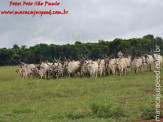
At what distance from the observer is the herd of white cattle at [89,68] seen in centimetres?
2235

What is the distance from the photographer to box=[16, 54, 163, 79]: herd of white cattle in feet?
73.3

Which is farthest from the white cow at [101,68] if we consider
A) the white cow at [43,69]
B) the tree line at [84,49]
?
the tree line at [84,49]

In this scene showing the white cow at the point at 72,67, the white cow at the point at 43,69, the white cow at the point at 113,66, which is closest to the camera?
the white cow at the point at 113,66

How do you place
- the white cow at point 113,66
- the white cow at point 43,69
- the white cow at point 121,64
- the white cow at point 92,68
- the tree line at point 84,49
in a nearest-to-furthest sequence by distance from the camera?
the white cow at point 92,68
the white cow at point 121,64
the white cow at point 113,66
the white cow at point 43,69
the tree line at point 84,49

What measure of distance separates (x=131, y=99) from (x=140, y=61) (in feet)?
43.3

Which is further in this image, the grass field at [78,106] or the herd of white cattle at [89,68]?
the herd of white cattle at [89,68]

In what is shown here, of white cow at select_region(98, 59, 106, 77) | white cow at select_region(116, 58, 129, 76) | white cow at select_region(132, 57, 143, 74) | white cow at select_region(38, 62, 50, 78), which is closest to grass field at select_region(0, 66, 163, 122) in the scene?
white cow at select_region(116, 58, 129, 76)

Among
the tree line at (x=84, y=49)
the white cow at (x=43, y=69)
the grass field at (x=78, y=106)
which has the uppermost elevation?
the tree line at (x=84, y=49)

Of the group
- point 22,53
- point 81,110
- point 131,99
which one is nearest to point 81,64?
point 131,99

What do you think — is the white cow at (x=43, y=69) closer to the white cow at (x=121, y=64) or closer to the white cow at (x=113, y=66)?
the white cow at (x=113, y=66)

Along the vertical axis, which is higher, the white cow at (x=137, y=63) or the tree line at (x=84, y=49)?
the tree line at (x=84, y=49)

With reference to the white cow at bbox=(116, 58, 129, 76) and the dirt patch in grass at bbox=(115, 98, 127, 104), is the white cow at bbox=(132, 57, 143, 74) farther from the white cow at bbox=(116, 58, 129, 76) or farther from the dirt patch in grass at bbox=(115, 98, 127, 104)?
the dirt patch in grass at bbox=(115, 98, 127, 104)

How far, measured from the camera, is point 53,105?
414 inches

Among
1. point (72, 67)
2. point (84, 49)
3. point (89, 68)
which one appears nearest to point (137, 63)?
point (89, 68)
